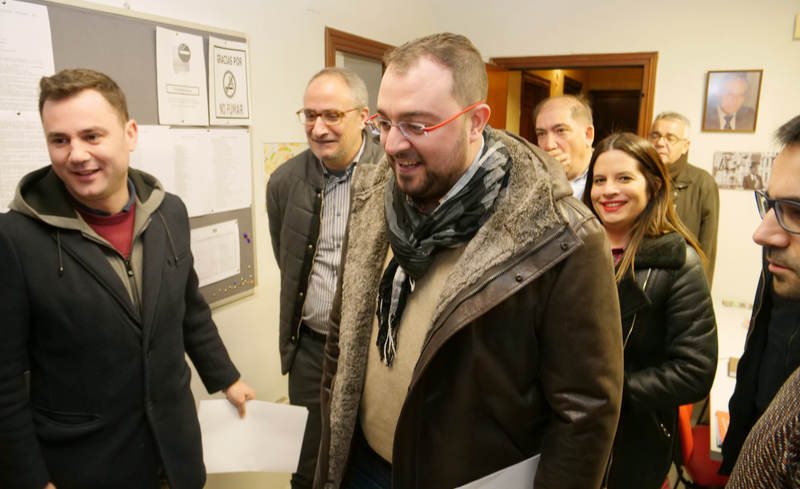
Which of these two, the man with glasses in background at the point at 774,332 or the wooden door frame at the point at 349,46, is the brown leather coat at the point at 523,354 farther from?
the wooden door frame at the point at 349,46

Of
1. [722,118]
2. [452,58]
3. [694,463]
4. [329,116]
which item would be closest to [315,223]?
[329,116]

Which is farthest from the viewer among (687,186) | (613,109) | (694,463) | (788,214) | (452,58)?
(613,109)

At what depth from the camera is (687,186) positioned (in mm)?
3332

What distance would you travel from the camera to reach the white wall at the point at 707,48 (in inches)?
139

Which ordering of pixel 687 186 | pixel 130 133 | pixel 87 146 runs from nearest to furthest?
pixel 87 146
pixel 130 133
pixel 687 186

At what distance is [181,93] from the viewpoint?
1951 mm

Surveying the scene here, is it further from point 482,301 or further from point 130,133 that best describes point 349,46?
point 482,301

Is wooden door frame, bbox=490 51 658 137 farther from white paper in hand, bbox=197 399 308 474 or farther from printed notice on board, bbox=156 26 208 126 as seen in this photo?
white paper in hand, bbox=197 399 308 474

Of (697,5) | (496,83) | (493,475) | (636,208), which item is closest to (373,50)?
(496,83)

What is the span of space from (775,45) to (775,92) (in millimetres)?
327

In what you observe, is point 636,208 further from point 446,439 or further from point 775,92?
point 775,92

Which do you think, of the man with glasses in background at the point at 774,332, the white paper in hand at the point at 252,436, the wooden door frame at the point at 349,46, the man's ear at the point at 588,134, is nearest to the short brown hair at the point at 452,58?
the man with glasses in background at the point at 774,332

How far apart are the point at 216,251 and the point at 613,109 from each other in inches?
300

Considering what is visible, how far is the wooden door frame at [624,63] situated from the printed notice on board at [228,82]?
2878 mm
